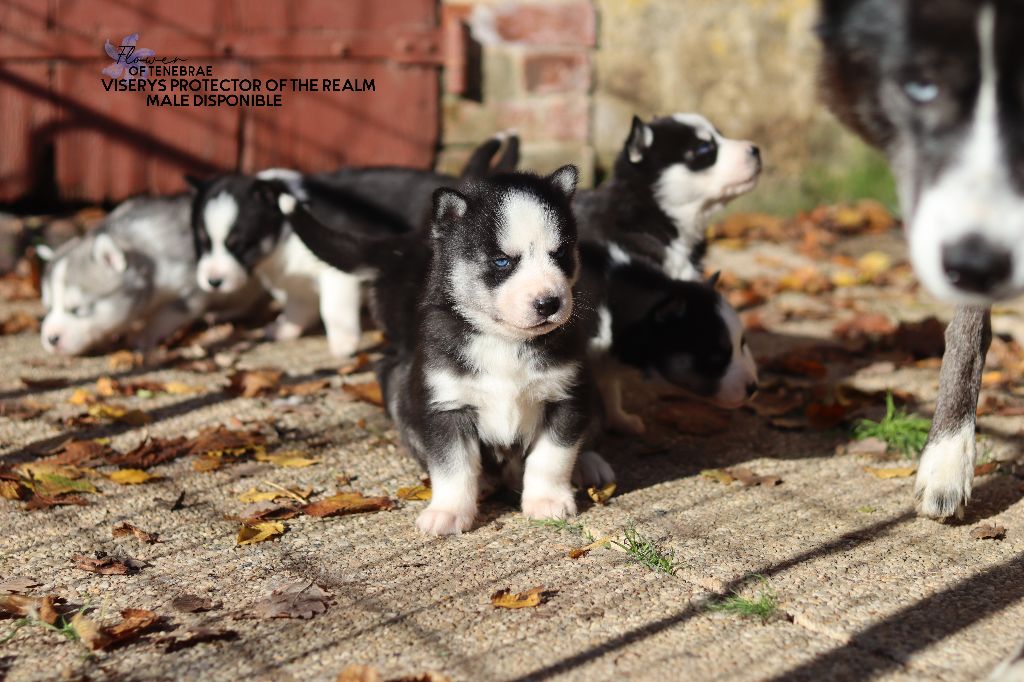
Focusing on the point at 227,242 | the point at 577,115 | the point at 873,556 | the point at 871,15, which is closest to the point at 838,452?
the point at 873,556

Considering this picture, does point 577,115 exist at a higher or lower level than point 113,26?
lower

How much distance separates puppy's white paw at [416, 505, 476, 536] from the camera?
3.42m

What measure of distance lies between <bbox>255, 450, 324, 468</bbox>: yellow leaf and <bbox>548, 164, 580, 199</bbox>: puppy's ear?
1303 millimetres

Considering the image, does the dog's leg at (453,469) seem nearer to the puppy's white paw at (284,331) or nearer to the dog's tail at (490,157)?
the dog's tail at (490,157)

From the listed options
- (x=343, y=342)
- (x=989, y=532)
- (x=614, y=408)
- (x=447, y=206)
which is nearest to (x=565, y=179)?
(x=447, y=206)

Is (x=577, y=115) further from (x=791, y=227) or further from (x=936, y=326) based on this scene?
(x=936, y=326)

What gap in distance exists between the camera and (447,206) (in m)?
3.61

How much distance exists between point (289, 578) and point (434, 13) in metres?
5.12

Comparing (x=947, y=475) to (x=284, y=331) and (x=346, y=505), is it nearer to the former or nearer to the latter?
(x=346, y=505)

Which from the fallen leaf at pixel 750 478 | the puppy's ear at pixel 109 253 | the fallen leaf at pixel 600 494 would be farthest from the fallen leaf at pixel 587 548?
the puppy's ear at pixel 109 253

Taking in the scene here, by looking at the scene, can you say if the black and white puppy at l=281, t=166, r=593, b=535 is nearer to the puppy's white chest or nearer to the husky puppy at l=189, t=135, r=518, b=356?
the puppy's white chest

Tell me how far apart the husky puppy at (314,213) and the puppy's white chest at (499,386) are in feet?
7.38

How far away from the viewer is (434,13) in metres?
7.45

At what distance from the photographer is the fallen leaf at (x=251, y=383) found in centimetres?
498
